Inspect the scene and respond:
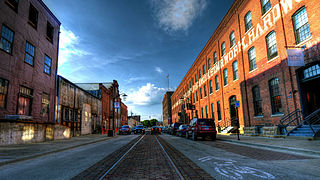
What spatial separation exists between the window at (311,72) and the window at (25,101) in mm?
20230

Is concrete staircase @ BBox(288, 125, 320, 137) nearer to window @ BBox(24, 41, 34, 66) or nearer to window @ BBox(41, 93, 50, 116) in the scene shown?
window @ BBox(41, 93, 50, 116)

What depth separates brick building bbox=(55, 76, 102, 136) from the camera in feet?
71.7

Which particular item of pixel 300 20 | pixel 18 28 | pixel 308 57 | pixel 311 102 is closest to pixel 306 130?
pixel 311 102

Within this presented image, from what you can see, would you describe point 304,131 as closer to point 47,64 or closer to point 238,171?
point 238,171

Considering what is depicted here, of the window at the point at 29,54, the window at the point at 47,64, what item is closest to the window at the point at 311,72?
the window at the point at 29,54

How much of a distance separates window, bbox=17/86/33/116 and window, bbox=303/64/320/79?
20.2 metres

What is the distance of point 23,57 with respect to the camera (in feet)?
50.3

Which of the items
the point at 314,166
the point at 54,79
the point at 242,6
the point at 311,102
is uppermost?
the point at 242,6

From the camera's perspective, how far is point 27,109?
15.8 metres

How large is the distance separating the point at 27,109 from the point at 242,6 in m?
22.6

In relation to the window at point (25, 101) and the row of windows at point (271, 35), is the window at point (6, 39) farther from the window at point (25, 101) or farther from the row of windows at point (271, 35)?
the row of windows at point (271, 35)

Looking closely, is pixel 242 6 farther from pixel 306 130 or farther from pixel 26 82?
pixel 26 82

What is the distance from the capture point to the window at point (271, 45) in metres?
16.3

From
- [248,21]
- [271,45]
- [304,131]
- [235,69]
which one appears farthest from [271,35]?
[304,131]
